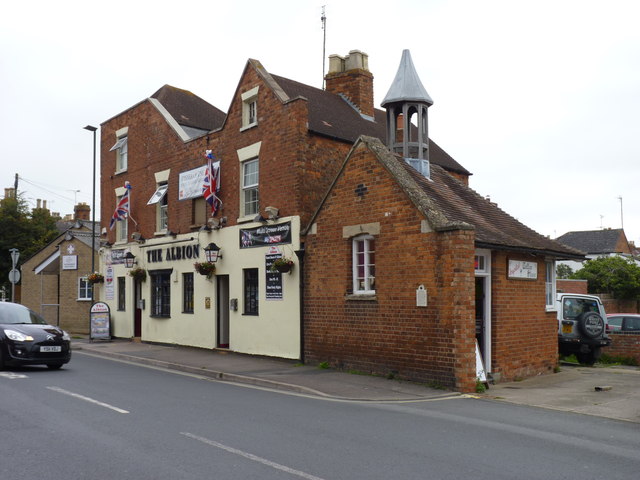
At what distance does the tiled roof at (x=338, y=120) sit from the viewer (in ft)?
60.0

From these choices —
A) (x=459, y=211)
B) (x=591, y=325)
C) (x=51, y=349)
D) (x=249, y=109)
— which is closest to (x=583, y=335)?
(x=591, y=325)

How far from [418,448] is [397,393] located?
4.64 m

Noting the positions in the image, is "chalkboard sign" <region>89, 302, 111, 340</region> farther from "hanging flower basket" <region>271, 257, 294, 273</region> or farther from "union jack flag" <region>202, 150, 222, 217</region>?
"hanging flower basket" <region>271, 257, 294, 273</region>

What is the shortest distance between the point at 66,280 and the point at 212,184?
46.8 feet

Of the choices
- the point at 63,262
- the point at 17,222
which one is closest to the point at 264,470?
the point at 63,262

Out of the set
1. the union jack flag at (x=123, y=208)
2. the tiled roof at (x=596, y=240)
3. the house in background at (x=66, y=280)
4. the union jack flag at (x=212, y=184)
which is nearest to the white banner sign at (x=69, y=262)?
the house in background at (x=66, y=280)

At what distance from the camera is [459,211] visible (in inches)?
572

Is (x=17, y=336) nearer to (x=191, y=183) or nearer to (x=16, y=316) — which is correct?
(x=16, y=316)

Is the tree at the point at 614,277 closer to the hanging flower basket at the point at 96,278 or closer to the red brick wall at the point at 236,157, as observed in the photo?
the red brick wall at the point at 236,157

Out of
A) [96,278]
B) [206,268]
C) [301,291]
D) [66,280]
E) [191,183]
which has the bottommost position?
[301,291]

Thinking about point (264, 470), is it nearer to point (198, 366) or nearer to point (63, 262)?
point (198, 366)

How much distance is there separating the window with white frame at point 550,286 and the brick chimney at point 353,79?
30.6ft

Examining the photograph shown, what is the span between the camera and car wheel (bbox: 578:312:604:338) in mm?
17766

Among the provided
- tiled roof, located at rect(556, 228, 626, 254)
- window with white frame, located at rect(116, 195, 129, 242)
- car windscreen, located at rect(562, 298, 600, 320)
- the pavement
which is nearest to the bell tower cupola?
the pavement
